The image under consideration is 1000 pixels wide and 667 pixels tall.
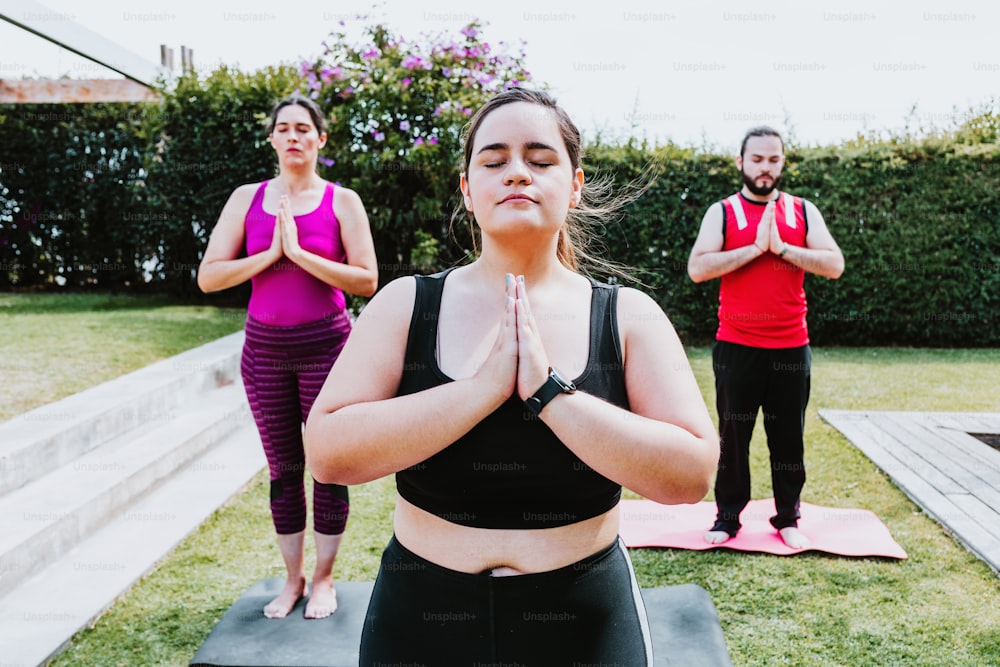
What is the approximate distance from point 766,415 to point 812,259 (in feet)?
2.59

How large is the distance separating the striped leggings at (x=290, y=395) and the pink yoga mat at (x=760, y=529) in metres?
1.58

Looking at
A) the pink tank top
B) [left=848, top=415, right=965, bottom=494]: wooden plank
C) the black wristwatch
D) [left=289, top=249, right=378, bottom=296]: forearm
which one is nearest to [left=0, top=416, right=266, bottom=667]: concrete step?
the pink tank top

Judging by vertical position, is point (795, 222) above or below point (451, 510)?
above

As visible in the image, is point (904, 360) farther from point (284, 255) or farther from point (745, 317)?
point (284, 255)

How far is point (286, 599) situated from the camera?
126 inches

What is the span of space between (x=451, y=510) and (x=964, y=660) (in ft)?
8.01

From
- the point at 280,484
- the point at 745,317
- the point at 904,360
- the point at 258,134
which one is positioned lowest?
the point at 904,360

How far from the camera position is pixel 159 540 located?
12.9ft

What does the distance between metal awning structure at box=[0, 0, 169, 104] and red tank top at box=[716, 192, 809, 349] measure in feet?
22.8

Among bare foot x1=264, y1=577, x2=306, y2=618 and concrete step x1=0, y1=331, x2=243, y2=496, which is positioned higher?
concrete step x1=0, y1=331, x2=243, y2=496

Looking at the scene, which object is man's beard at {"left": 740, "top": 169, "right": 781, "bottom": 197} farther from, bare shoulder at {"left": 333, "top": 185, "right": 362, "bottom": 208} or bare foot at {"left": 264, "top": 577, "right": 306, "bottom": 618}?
bare foot at {"left": 264, "top": 577, "right": 306, "bottom": 618}

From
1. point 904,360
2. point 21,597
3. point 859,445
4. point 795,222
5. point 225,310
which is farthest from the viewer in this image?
point 225,310

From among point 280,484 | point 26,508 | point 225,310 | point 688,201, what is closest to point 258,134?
point 225,310

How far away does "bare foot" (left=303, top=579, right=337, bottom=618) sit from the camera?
10.3 ft
